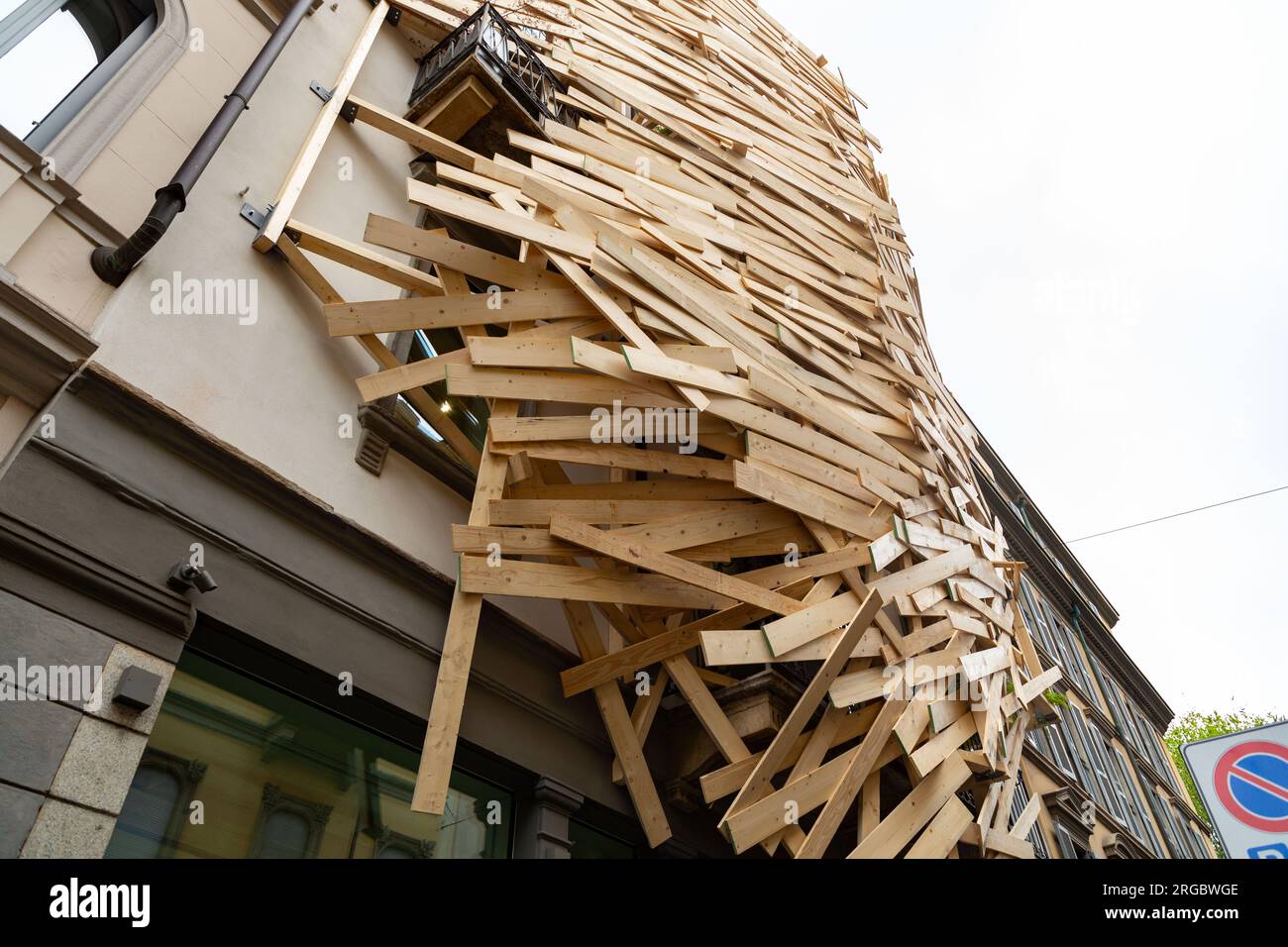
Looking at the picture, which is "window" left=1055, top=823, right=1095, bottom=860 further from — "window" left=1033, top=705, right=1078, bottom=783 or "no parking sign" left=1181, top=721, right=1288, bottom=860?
"no parking sign" left=1181, top=721, right=1288, bottom=860

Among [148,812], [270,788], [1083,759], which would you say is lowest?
[148,812]

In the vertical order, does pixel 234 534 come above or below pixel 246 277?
below

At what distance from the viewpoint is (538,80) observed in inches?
348

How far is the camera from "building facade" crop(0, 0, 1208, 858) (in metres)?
4.11

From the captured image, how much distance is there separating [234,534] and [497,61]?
537 cm

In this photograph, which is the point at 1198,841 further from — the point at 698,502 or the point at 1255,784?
the point at 698,502

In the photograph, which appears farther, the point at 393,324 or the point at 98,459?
the point at 393,324

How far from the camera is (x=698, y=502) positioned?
20.2 ft

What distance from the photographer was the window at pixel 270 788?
14.0 feet

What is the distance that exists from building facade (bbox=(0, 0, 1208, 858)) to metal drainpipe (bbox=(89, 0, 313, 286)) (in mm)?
106

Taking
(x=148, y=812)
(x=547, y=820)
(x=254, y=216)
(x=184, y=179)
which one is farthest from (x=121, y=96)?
(x=547, y=820)

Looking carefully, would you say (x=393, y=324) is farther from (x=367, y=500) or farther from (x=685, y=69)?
(x=685, y=69)

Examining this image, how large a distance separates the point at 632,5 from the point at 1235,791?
10371mm
